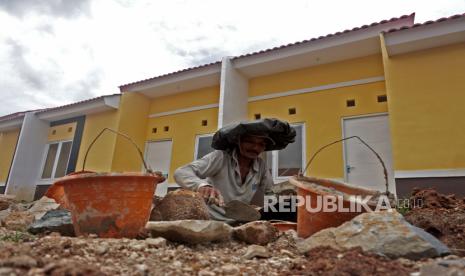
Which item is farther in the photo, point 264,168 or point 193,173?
point 264,168

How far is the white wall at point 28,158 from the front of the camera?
36.2 ft

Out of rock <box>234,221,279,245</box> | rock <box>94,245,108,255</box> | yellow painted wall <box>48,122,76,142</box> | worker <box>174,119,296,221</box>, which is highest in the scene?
yellow painted wall <box>48,122,76,142</box>

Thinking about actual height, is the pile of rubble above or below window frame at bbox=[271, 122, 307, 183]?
below

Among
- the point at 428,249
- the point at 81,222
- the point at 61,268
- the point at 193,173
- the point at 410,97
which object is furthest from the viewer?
the point at 410,97

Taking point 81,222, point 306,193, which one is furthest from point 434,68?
point 81,222

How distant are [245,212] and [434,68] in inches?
196

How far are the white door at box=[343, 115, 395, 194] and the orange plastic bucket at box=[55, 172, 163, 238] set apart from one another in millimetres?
5520

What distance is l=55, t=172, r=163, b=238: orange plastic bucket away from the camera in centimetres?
190

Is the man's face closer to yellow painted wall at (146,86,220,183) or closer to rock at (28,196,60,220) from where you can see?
rock at (28,196,60,220)

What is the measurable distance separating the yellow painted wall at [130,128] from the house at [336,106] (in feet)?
0.11

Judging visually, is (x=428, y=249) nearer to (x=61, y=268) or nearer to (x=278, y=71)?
(x=61, y=268)

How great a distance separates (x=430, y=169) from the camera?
5.19 m

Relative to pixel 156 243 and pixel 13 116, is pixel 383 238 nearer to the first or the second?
pixel 156 243

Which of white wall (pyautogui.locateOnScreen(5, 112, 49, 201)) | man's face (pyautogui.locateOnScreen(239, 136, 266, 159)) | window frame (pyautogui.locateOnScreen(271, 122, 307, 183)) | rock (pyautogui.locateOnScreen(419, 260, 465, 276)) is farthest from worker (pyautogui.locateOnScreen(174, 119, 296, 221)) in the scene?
white wall (pyautogui.locateOnScreen(5, 112, 49, 201))
